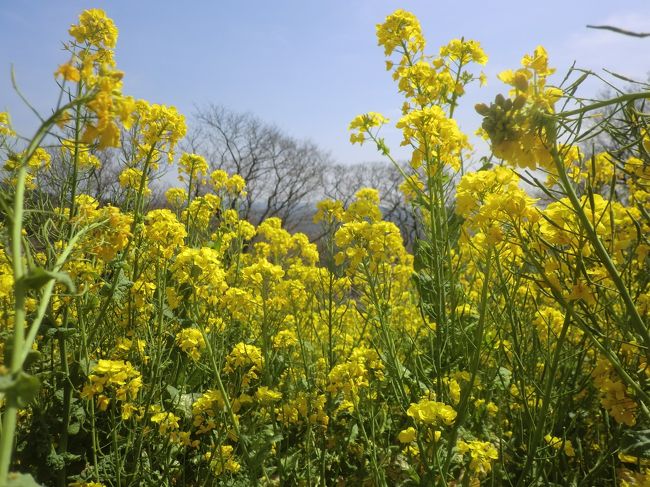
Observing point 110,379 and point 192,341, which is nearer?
point 110,379

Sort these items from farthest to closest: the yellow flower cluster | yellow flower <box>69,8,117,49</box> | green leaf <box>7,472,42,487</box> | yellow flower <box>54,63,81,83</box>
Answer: yellow flower <box>69,8,117,49</box>, the yellow flower cluster, yellow flower <box>54,63,81,83</box>, green leaf <box>7,472,42,487</box>

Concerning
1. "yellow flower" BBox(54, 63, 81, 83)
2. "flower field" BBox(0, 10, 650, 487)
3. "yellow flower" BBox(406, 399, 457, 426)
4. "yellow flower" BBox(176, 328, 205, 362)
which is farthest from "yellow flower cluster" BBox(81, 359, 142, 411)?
"yellow flower" BBox(54, 63, 81, 83)

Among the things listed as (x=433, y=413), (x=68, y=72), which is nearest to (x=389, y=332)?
(x=433, y=413)

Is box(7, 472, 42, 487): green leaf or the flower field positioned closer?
box(7, 472, 42, 487): green leaf

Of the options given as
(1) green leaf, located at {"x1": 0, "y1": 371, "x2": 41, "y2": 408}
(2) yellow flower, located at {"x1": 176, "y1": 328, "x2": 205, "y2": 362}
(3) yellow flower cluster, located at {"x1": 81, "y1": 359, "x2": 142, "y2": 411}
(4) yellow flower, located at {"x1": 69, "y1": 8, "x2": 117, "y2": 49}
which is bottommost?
(3) yellow flower cluster, located at {"x1": 81, "y1": 359, "x2": 142, "y2": 411}

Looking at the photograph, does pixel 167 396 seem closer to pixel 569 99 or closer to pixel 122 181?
pixel 122 181

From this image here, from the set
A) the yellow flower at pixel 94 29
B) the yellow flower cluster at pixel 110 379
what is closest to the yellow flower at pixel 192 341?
the yellow flower cluster at pixel 110 379

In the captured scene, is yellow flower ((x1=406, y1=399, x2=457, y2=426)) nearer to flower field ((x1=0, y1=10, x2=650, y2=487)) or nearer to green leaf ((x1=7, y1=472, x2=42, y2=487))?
flower field ((x1=0, y1=10, x2=650, y2=487))

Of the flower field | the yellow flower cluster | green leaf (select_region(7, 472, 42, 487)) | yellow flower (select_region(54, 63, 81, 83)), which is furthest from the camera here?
the yellow flower cluster

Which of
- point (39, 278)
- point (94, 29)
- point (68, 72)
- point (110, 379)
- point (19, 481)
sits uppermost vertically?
point (94, 29)

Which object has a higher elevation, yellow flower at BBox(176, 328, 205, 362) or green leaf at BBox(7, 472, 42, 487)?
green leaf at BBox(7, 472, 42, 487)

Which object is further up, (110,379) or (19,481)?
(19,481)

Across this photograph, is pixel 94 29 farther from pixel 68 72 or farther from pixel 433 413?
pixel 433 413

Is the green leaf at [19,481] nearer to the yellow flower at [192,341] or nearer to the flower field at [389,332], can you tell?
the flower field at [389,332]
